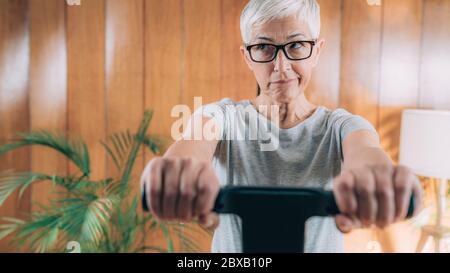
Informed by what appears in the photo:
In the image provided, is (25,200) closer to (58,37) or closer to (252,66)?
(58,37)

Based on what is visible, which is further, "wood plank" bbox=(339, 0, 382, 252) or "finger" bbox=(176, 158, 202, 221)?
"wood plank" bbox=(339, 0, 382, 252)

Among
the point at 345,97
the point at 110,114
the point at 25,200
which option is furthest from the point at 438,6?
the point at 25,200

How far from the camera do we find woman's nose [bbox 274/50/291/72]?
3.26 feet

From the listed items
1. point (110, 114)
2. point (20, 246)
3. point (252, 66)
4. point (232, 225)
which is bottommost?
point (20, 246)

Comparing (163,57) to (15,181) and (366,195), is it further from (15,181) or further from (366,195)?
(366,195)

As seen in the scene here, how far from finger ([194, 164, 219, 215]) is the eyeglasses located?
516mm

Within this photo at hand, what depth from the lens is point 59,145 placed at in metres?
1.15

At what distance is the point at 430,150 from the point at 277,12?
55 centimetres

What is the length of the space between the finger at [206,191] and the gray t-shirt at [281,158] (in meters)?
0.39

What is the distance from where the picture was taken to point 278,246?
630 millimetres

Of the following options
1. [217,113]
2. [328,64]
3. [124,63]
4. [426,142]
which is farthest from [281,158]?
[124,63]

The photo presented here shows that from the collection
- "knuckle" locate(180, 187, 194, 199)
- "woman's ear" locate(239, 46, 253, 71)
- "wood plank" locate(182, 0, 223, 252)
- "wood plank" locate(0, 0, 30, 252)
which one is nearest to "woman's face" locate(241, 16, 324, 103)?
"woman's ear" locate(239, 46, 253, 71)

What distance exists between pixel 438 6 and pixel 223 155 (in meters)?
0.69

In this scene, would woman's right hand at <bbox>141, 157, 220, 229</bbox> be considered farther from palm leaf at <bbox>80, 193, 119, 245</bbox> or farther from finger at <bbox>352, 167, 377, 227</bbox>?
palm leaf at <bbox>80, 193, 119, 245</bbox>
